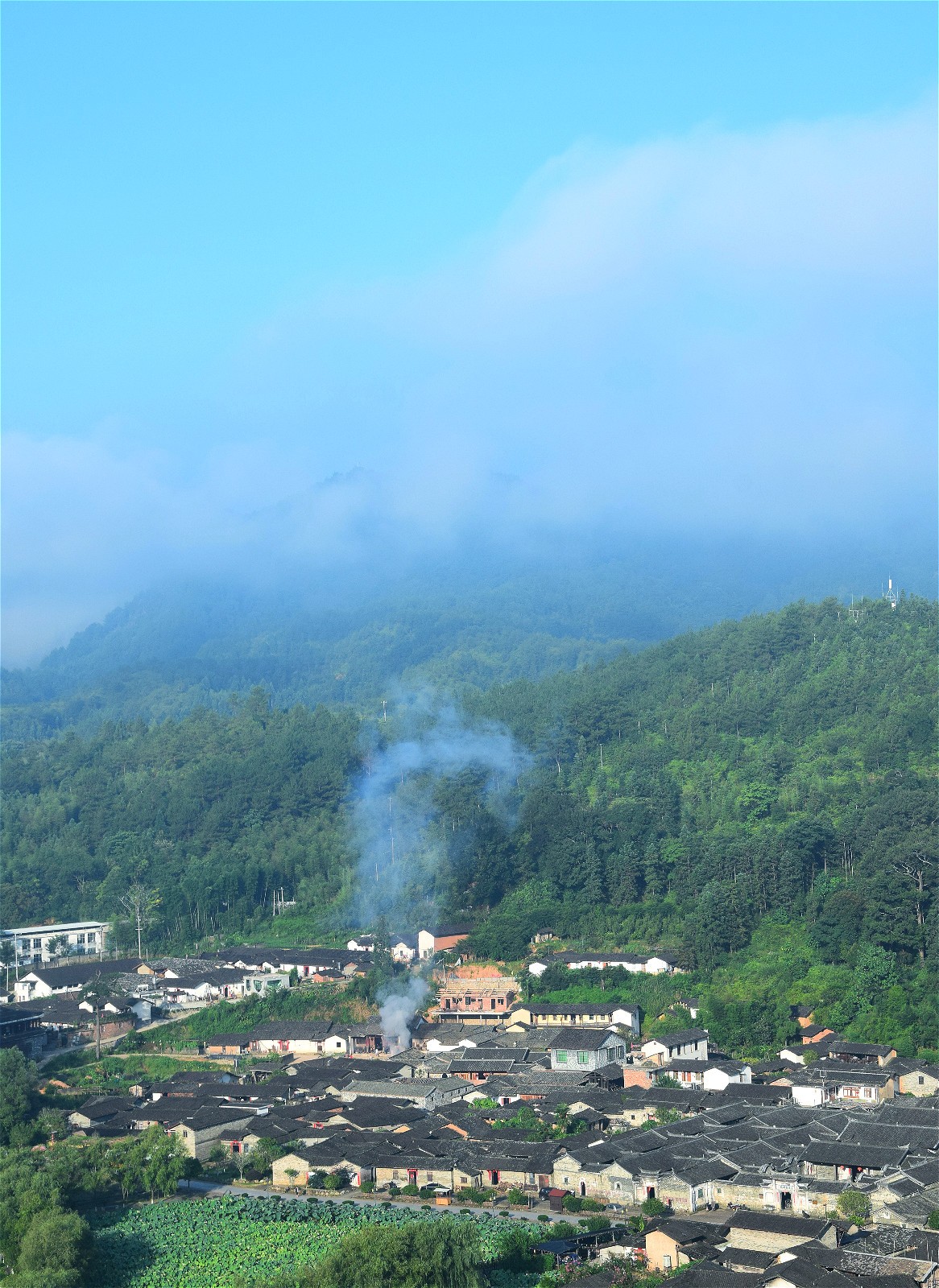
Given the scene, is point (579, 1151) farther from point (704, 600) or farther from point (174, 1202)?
point (704, 600)

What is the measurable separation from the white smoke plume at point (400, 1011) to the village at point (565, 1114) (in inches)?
4.5

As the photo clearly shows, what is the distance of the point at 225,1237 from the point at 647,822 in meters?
19.7

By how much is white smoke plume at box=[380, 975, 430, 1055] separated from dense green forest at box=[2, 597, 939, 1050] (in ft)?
7.20

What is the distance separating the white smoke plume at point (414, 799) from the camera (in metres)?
37.6

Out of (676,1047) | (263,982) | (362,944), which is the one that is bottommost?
(676,1047)

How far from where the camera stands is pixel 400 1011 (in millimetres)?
31141

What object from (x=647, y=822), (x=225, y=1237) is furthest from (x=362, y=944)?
(x=225, y=1237)

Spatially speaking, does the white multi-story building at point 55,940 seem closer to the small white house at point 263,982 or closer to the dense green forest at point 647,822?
the dense green forest at point 647,822

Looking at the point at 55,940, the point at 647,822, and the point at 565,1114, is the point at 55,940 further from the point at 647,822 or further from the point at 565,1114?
the point at 565,1114

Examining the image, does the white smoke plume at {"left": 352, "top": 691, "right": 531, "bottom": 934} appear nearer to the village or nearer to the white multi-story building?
the village

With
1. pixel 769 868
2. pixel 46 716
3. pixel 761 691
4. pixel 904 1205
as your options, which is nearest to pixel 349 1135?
pixel 904 1205

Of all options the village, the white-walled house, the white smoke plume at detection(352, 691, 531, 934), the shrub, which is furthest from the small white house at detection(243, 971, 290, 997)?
the shrub

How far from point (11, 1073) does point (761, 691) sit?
2509 centimetres

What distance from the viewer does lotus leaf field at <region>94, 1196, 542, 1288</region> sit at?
734 inches
